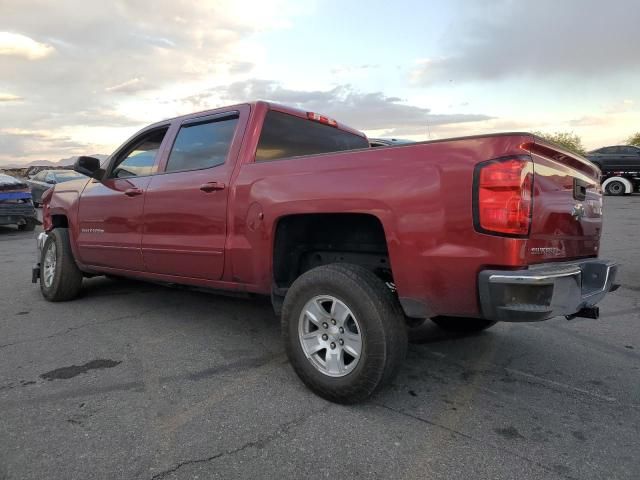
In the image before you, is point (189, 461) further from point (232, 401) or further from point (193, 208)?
point (193, 208)

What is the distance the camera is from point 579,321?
4977 millimetres

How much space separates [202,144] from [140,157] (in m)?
0.99

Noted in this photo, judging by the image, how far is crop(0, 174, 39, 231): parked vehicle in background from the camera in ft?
42.0

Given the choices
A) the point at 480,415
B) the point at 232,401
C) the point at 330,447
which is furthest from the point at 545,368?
the point at 232,401

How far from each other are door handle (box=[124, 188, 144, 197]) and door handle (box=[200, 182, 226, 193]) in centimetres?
93

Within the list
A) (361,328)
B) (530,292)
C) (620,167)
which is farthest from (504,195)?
(620,167)

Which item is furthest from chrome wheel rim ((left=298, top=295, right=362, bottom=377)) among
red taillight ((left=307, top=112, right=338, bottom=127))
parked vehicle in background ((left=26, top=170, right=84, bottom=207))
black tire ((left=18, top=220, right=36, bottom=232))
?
parked vehicle in background ((left=26, top=170, right=84, bottom=207))

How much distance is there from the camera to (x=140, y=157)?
4.87 metres

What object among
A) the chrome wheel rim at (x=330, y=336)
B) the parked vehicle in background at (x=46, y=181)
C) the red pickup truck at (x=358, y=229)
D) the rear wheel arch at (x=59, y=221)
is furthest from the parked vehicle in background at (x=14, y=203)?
the chrome wheel rim at (x=330, y=336)

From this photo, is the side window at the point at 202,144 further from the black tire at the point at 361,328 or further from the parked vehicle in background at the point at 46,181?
the parked vehicle in background at the point at 46,181

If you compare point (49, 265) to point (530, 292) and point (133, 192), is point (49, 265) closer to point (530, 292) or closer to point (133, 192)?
point (133, 192)

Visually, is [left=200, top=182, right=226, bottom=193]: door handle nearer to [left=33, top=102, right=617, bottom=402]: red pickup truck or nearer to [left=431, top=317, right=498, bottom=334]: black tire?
[left=33, top=102, right=617, bottom=402]: red pickup truck

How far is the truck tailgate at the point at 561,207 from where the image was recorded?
2.63m

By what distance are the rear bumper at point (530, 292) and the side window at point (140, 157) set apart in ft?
10.7
